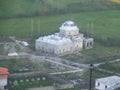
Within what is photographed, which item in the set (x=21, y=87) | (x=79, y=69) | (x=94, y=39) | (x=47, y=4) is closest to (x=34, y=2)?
(x=47, y=4)

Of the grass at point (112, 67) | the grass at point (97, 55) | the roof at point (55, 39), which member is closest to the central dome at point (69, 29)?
the roof at point (55, 39)

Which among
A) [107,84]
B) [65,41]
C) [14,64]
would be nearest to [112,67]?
[107,84]

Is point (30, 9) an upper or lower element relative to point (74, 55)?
upper

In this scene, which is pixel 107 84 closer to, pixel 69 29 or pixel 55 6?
pixel 69 29

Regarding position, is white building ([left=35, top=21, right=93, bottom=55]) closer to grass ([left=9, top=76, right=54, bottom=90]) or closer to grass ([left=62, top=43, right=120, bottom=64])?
grass ([left=62, top=43, right=120, bottom=64])

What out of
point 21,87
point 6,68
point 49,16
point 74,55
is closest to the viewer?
point 21,87

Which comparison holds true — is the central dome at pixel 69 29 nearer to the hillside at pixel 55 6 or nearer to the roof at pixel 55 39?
the roof at pixel 55 39

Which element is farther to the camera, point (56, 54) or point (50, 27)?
point (50, 27)

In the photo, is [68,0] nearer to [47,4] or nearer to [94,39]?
[47,4]
